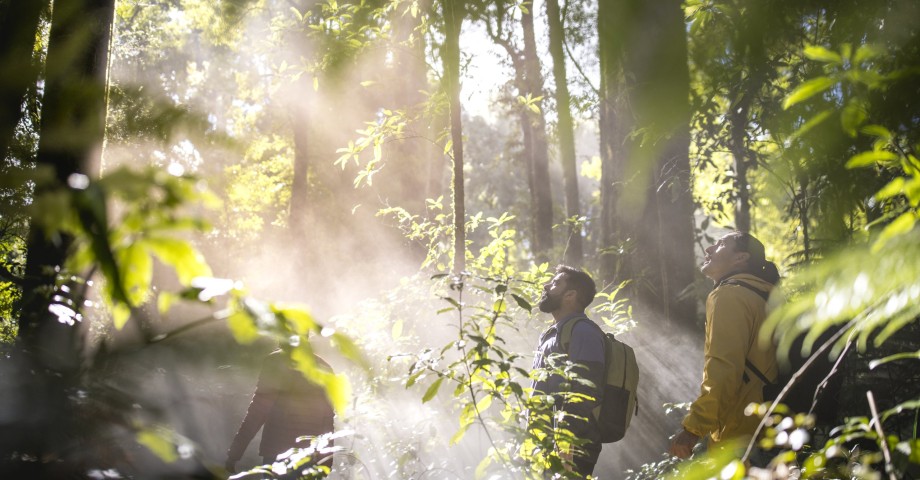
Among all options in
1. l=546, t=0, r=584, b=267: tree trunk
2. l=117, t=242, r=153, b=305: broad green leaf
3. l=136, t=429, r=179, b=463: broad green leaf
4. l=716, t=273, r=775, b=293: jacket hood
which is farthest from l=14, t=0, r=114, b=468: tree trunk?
l=546, t=0, r=584, b=267: tree trunk

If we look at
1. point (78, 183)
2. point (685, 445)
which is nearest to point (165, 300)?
point (78, 183)

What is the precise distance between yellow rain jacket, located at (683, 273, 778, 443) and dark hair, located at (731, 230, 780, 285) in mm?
321

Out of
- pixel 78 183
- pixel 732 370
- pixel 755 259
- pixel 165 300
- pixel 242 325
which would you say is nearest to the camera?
pixel 78 183

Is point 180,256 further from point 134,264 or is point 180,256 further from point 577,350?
point 577,350

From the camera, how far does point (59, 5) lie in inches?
174

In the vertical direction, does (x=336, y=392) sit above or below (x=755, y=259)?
above

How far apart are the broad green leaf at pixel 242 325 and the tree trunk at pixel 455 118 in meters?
3.00

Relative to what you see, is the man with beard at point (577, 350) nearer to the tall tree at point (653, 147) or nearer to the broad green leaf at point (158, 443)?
the tall tree at point (653, 147)

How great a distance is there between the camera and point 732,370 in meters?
3.41

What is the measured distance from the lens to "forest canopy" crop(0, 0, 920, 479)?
101 centimetres

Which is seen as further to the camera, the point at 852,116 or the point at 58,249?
the point at 58,249

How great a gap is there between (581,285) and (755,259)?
107 cm

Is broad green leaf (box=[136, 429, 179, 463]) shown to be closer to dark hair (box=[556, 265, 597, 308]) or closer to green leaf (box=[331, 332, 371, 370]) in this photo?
green leaf (box=[331, 332, 371, 370])

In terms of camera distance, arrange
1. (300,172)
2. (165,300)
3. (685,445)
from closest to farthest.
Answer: (165,300) < (685,445) < (300,172)
